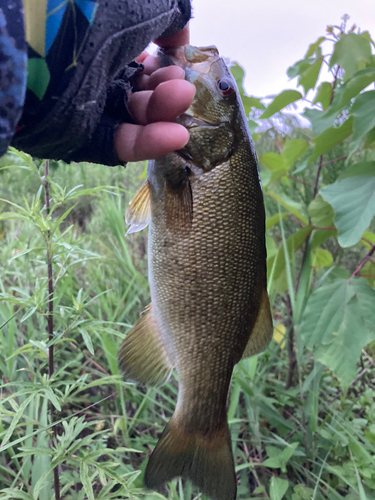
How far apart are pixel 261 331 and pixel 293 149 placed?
36.6 inches

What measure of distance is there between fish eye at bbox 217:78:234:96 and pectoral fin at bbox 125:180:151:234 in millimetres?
355

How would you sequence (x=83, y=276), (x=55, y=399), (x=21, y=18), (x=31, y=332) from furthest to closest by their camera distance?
(x=83, y=276), (x=31, y=332), (x=55, y=399), (x=21, y=18)

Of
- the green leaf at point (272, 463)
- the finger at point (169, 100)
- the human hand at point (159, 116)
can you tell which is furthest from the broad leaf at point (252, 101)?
the green leaf at point (272, 463)

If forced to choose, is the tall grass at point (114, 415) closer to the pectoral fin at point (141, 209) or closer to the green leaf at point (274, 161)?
the pectoral fin at point (141, 209)

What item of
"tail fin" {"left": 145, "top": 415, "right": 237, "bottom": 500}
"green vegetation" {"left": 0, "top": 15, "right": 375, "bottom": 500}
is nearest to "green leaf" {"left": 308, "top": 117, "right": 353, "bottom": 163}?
"green vegetation" {"left": 0, "top": 15, "right": 375, "bottom": 500}

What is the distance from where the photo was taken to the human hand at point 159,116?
2.86 ft

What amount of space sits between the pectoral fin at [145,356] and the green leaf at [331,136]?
924 mm

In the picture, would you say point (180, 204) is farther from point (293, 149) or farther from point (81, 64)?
point (293, 149)

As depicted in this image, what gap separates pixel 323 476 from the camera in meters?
1.29

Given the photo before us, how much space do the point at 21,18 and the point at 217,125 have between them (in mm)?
568

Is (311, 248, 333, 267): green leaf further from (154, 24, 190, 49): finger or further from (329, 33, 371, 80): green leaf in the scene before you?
(154, 24, 190, 49): finger

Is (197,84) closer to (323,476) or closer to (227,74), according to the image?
(227,74)

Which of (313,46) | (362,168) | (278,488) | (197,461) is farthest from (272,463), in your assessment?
(313,46)

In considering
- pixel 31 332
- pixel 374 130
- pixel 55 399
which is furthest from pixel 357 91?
pixel 31 332
